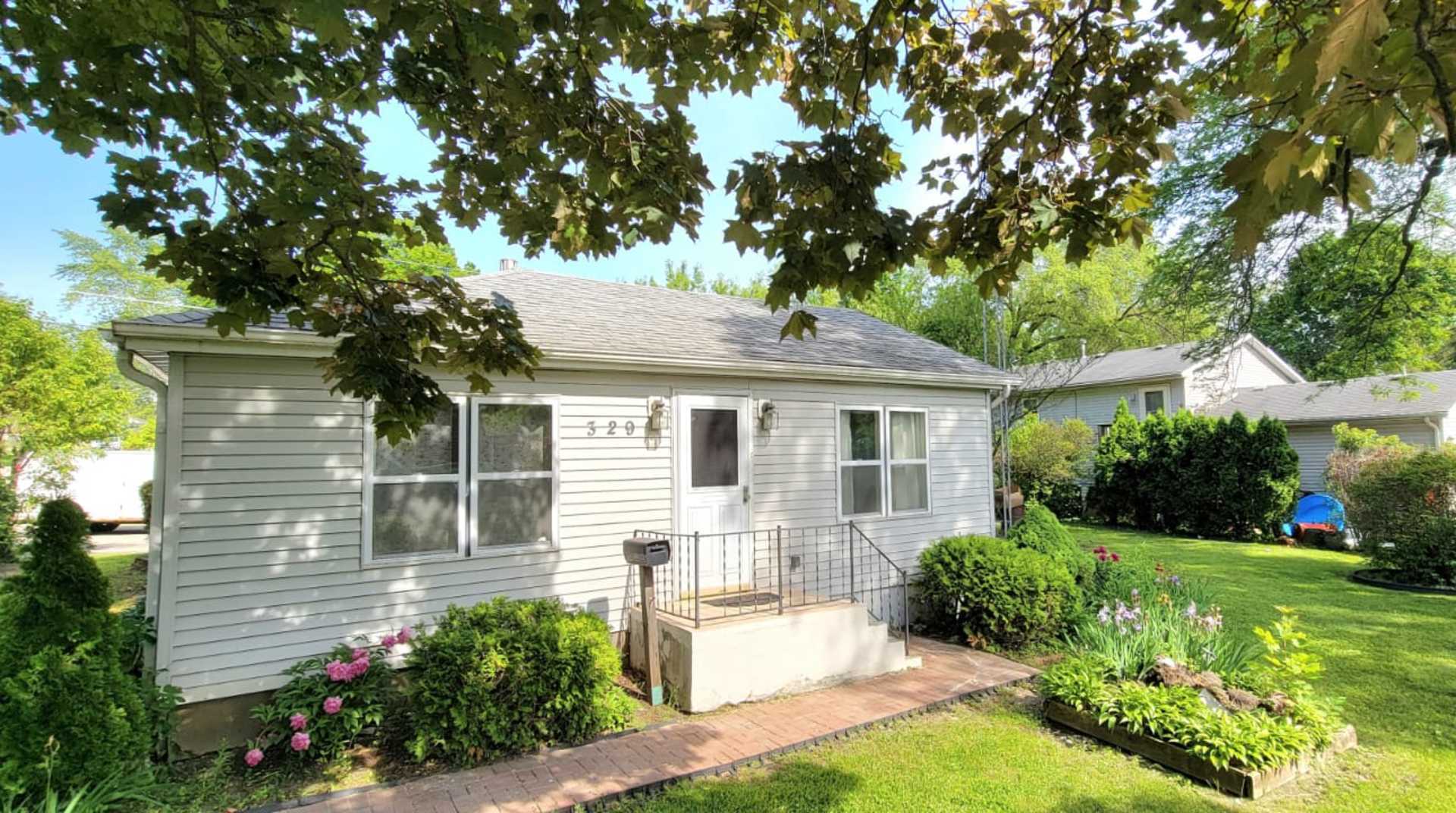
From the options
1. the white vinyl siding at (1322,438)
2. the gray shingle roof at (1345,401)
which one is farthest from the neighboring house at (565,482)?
the white vinyl siding at (1322,438)

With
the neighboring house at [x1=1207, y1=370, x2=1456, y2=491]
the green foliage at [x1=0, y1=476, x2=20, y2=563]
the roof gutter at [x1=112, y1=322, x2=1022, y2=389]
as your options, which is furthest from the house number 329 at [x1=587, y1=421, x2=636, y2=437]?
the neighboring house at [x1=1207, y1=370, x2=1456, y2=491]

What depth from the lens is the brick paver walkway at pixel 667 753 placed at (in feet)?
13.6

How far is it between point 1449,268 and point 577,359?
14.9 m

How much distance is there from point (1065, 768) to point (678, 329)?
18.7 ft

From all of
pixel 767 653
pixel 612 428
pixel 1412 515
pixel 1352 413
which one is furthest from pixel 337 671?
pixel 1352 413

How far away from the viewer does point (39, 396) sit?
48.4 feet

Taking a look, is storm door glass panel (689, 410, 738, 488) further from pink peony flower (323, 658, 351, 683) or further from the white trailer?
the white trailer

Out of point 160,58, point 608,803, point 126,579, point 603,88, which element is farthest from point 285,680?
point 126,579

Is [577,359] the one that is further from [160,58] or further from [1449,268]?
[1449,268]

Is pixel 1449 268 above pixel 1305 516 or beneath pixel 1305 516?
above

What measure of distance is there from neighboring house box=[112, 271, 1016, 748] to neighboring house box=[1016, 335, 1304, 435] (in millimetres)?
9884

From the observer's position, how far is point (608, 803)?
413 centimetres

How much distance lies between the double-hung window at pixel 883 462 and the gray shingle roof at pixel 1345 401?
40.2 feet

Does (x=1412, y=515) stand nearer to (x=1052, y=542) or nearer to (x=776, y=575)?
(x=1052, y=542)
